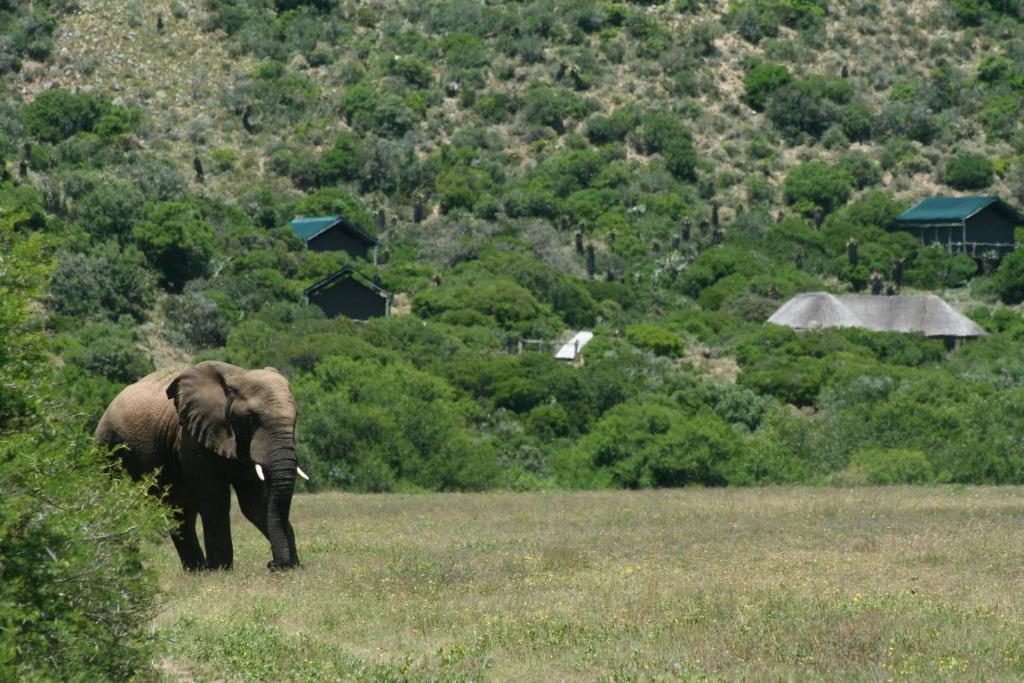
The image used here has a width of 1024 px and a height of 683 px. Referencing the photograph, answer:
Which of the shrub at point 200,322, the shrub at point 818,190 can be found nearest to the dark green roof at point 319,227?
the shrub at point 200,322

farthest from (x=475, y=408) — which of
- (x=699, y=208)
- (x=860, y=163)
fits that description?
(x=860, y=163)

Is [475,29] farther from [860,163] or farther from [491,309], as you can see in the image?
[491,309]

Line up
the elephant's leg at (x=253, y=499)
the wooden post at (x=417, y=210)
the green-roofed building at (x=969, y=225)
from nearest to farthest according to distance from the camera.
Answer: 1. the elephant's leg at (x=253, y=499)
2. the wooden post at (x=417, y=210)
3. the green-roofed building at (x=969, y=225)

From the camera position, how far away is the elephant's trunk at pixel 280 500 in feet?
71.7

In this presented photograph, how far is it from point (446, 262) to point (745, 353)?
18841mm

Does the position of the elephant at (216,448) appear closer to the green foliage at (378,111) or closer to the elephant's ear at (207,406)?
the elephant's ear at (207,406)

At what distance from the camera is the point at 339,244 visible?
85.7m

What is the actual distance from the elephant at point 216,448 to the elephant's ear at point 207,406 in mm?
13

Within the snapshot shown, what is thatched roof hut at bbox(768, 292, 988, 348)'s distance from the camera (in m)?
77.4

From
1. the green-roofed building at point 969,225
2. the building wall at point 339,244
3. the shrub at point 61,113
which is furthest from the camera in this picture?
the green-roofed building at point 969,225

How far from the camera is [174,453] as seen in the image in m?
23.4

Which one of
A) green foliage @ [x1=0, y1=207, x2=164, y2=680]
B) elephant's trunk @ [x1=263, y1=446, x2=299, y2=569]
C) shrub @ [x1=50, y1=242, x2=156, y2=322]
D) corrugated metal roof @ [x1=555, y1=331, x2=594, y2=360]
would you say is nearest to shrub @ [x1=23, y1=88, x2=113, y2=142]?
shrub @ [x1=50, y1=242, x2=156, y2=322]

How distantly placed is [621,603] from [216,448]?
590 cm

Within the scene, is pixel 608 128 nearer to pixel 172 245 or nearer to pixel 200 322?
pixel 172 245
